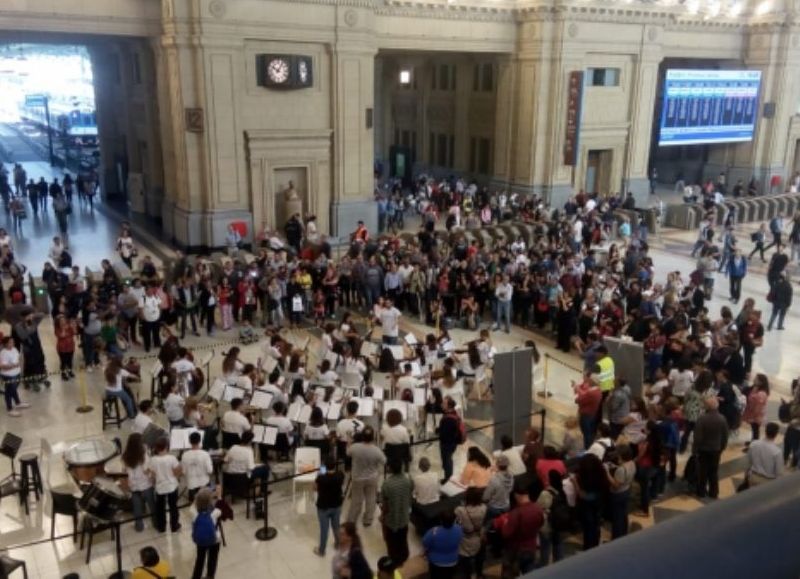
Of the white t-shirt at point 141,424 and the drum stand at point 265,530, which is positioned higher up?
the white t-shirt at point 141,424

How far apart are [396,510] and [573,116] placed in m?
24.1

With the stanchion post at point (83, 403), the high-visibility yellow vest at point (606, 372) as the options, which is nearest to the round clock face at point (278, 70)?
the stanchion post at point (83, 403)

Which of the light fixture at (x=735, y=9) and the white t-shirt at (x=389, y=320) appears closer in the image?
the white t-shirt at (x=389, y=320)

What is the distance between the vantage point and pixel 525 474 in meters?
9.08

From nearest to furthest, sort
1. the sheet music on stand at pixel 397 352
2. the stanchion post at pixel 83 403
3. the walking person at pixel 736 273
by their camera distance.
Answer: the stanchion post at pixel 83 403 → the sheet music on stand at pixel 397 352 → the walking person at pixel 736 273

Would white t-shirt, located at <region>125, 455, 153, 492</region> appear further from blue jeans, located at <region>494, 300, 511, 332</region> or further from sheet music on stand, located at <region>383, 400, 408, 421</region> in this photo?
blue jeans, located at <region>494, 300, 511, 332</region>

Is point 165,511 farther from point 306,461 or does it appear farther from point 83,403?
point 83,403

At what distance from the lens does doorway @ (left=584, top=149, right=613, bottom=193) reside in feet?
106

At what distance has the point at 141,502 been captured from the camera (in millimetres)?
9297

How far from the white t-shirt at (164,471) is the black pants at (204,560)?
1084 millimetres

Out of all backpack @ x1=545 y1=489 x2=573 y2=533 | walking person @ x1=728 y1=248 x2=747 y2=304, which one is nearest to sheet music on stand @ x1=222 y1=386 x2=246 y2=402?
backpack @ x1=545 y1=489 x2=573 y2=533

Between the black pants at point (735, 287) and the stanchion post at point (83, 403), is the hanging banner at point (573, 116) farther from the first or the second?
the stanchion post at point (83, 403)

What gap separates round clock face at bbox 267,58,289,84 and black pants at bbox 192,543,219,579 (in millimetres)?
17428

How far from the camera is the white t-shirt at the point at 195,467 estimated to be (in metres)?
8.86
